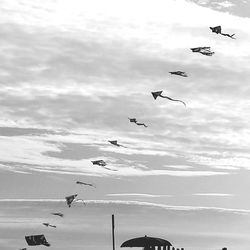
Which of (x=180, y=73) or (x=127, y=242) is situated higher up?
(x=180, y=73)

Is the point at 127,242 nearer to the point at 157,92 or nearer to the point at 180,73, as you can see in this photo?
the point at 157,92

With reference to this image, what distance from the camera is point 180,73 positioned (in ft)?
115

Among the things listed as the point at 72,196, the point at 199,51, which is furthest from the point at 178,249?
the point at 199,51

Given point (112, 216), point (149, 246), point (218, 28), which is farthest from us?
point (112, 216)

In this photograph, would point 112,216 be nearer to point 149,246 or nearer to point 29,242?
point 149,246

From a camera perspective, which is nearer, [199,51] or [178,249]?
[199,51]

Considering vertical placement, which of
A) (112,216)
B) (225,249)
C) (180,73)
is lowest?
(225,249)

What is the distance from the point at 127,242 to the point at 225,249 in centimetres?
972

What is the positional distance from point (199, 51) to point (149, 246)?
48.8 feet

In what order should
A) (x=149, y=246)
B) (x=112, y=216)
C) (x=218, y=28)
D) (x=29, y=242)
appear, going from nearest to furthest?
1. (x=218, y=28)
2. (x=29, y=242)
3. (x=149, y=246)
4. (x=112, y=216)

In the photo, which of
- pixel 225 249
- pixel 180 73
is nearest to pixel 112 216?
pixel 225 249

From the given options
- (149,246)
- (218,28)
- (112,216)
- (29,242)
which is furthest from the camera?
(112,216)

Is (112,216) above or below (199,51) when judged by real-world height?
below

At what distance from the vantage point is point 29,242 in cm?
3819
